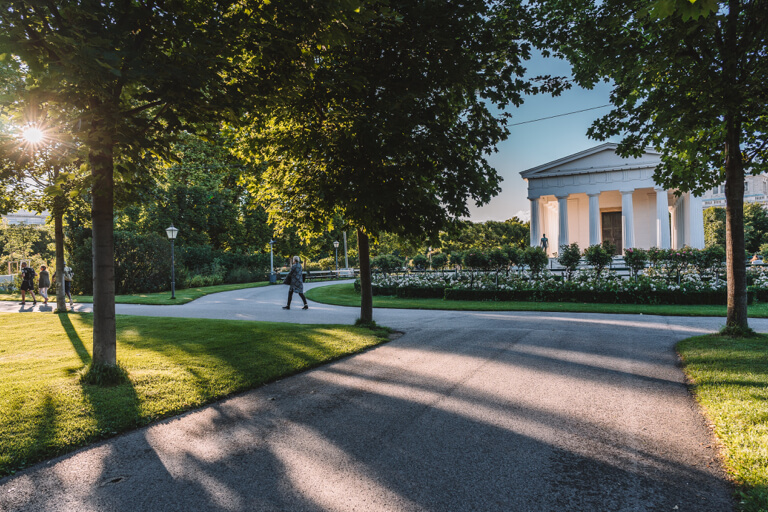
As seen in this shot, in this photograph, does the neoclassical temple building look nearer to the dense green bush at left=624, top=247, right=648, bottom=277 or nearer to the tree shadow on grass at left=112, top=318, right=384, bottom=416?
the dense green bush at left=624, top=247, right=648, bottom=277

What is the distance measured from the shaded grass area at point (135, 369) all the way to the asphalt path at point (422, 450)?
14.5 inches

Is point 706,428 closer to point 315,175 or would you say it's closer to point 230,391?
point 230,391

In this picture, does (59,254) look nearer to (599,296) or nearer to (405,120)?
(405,120)

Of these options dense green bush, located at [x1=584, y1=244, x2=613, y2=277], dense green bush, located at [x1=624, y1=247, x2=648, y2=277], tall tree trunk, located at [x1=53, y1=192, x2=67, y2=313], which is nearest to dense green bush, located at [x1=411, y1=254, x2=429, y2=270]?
dense green bush, located at [x1=584, y1=244, x2=613, y2=277]

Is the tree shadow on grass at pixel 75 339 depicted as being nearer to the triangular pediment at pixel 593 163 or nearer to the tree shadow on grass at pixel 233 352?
the tree shadow on grass at pixel 233 352

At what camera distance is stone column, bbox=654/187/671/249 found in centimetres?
3089

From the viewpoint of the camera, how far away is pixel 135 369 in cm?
612

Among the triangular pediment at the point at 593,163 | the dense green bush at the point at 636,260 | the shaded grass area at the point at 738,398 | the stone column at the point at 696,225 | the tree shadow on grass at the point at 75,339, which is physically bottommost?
the shaded grass area at the point at 738,398

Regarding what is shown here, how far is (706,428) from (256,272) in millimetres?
36157

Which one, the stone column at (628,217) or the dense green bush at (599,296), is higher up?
the stone column at (628,217)

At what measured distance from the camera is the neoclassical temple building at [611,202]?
31547mm

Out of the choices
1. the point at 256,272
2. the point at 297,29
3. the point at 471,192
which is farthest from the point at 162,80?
the point at 256,272

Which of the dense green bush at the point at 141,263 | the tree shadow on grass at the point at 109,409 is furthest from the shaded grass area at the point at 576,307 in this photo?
the dense green bush at the point at 141,263

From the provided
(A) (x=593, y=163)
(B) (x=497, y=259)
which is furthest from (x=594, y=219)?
(B) (x=497, y=259)
